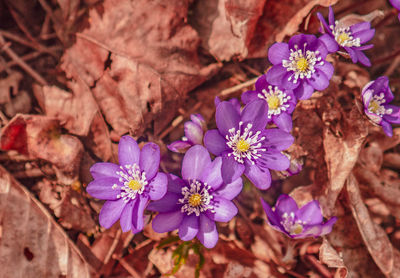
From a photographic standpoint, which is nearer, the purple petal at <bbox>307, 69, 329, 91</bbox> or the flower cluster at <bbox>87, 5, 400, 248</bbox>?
the flower cluster at <bbox>87, 5, 400, 248</bbox>

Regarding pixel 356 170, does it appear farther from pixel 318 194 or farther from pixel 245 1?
pixel 245 1

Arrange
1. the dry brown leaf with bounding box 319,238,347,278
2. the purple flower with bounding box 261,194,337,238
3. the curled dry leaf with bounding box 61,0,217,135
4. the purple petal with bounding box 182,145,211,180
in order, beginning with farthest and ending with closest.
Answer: the curled dry leaf with bounding box 61,0,217,135 < the purple flower with bounding box 261,194,337,238 < the dry brown leaf with bounding box 319,238,347,278 < the purple petal with bounding box 182,145,211,180

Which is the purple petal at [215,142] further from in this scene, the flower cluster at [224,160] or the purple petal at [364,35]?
the purple petal at [364,35]

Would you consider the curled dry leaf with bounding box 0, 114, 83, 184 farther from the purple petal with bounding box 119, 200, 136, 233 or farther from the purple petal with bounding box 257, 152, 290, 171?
the purple petal with bounding box 257, 152, 290, 171

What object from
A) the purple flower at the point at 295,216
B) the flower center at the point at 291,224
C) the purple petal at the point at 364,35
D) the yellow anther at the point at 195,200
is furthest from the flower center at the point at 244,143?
the purple petal at the point at 364,35

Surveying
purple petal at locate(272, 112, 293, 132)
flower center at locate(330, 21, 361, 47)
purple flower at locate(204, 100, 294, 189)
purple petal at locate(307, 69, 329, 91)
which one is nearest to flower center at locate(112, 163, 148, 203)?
purple flower at locate(204, 100, 294, 189)

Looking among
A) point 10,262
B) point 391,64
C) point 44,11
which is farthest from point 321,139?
point 44,11

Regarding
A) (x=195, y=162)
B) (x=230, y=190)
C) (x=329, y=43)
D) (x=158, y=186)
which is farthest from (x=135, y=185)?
(x=329, y=43)
